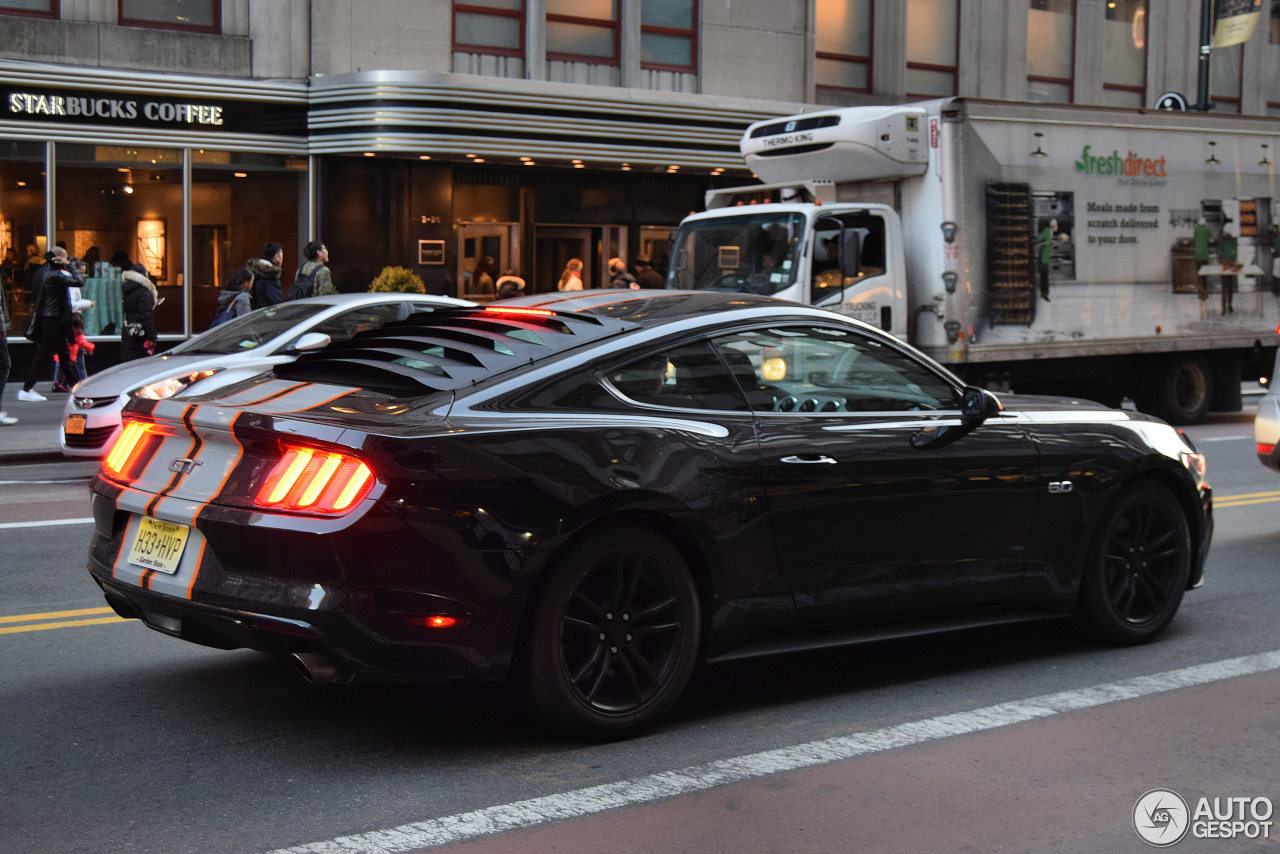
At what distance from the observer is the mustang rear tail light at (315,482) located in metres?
4.65

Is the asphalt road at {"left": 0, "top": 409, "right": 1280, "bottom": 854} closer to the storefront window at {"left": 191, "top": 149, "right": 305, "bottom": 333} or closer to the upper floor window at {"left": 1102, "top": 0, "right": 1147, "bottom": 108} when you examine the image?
the storefront window at {"left": 191, "top": 149, "right": 305, "bottom": 333}

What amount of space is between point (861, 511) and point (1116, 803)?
4.77 feet

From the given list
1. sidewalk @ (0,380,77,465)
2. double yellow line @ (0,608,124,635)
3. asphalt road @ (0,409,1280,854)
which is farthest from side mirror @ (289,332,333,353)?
asphalt road @ (0,409,1280,854)

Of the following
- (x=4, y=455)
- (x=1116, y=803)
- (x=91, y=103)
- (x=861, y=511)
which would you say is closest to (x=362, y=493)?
(x=861, y=511)

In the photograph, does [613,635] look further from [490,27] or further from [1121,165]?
[490,27]

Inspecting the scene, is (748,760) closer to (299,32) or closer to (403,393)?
(403,393)

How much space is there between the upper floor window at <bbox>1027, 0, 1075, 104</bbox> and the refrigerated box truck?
426 inches

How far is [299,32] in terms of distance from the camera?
21.4 metres

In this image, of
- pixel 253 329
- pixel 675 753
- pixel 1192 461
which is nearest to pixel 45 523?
pixel 253 329

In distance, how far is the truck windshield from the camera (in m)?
14.4

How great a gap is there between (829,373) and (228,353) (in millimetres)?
8340

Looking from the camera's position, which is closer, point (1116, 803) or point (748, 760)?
point (1116, 803)

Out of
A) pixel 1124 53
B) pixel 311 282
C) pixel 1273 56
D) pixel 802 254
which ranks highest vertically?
pixel 1273 56

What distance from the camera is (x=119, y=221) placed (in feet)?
68.5
